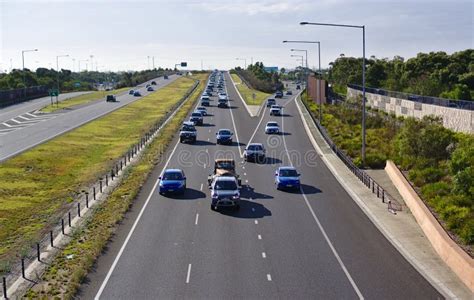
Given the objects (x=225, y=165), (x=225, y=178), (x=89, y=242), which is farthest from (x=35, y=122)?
(x=89, y=242)

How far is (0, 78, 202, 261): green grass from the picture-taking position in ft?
95.8

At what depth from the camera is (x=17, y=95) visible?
109 metres

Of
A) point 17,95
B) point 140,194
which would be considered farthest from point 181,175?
point 17,95

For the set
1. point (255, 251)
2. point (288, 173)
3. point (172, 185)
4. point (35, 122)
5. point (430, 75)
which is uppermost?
point (430, 75)

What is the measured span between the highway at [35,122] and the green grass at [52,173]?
1908 mm

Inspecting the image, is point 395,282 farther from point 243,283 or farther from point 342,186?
point 342,186

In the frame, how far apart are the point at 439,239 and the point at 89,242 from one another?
14.3 m

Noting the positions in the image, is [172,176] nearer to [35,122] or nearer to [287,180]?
[287,180]

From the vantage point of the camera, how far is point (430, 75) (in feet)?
289

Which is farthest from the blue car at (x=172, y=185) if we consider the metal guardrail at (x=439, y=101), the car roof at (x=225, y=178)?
the metal guardrail at (x=439, y=101)

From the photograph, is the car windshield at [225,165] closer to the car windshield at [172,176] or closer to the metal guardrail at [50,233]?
the car windshield at [172,176]

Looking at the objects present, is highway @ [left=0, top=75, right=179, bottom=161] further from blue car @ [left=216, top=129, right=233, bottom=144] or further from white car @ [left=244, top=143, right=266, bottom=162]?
white car @ [left=244, top=143, right=266, bottom=162]

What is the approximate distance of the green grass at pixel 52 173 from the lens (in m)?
29.2

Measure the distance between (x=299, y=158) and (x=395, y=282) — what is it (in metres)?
27.6
